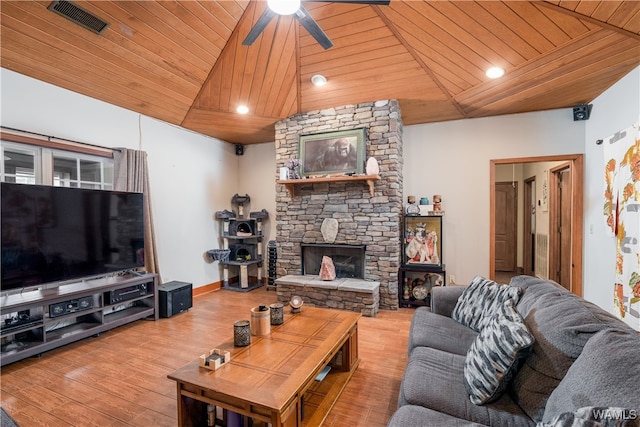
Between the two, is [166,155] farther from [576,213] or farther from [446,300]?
[576,213]

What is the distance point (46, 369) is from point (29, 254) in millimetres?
1006

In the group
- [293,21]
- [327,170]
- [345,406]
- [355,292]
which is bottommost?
[345,406]

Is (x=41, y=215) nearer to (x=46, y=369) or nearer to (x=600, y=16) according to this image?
(x=46, y=369)

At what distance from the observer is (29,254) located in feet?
8.64

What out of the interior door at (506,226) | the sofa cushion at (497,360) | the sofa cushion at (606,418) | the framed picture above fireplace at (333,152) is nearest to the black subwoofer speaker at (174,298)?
the framed picture above fireplace at (333,152)

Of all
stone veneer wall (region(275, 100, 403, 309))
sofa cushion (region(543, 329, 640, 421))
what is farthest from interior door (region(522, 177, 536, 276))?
sofa cushion (region(543, 329, 640, 421))

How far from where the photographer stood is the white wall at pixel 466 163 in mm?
3934

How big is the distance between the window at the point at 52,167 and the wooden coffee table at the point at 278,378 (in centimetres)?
280

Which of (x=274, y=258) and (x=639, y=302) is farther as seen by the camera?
(x=274, y=258)

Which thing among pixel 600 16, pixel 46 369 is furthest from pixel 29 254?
pixel 600 16

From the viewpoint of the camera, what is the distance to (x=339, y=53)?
2.98m

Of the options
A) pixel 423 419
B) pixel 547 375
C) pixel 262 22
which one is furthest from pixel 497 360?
pixel 262 22

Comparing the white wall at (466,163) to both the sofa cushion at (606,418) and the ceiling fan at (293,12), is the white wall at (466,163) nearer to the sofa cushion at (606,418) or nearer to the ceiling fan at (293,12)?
the ceiling fan at (293,12)

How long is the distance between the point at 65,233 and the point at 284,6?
2925 mm
